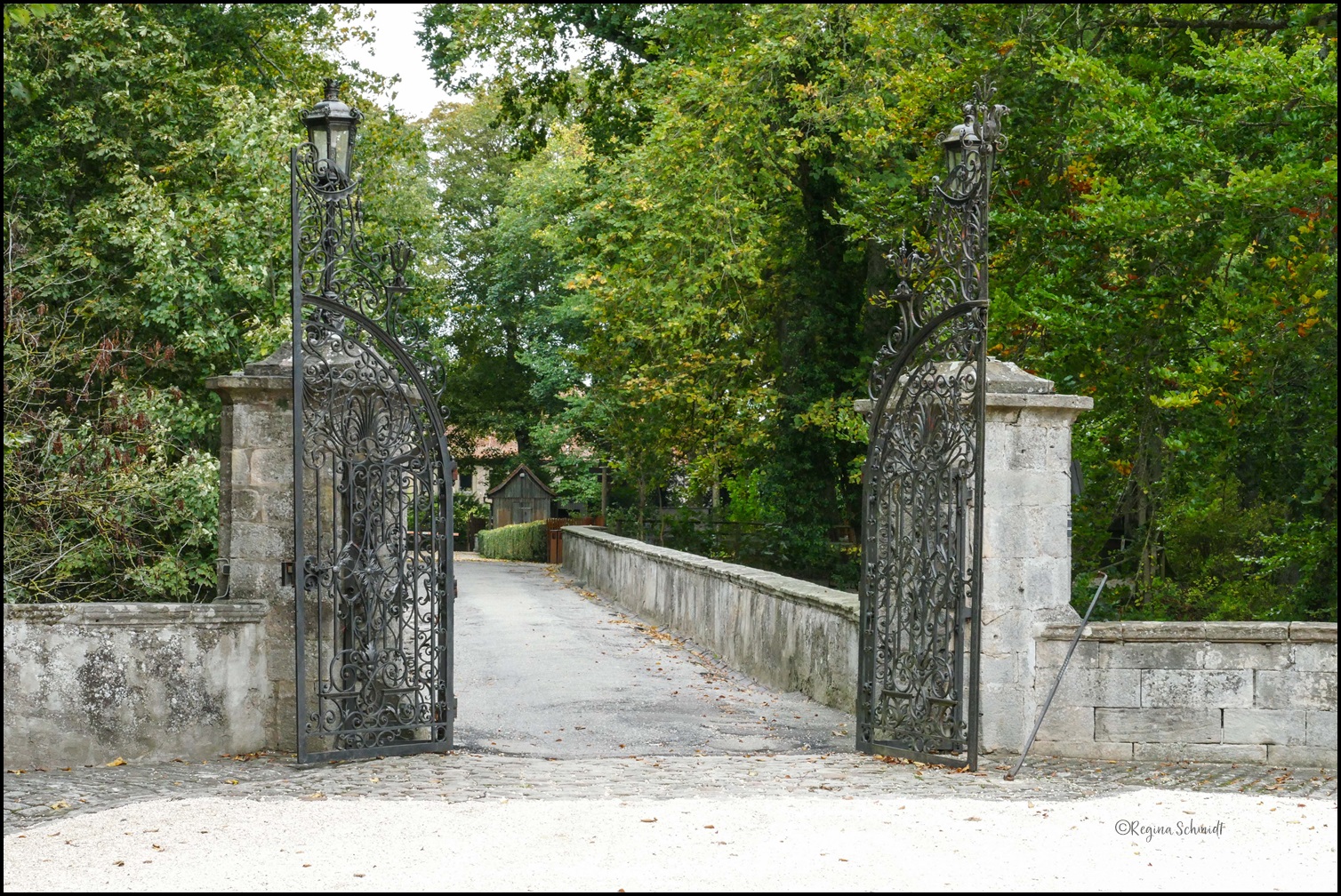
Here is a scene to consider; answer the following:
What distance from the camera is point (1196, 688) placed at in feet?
25.0

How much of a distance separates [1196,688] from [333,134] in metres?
6.00

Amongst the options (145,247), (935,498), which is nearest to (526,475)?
(145,247)

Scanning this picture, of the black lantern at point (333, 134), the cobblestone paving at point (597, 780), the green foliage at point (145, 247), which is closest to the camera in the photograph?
the cobblestone paving at point (597, 780)

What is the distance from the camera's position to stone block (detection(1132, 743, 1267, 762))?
7566 mm

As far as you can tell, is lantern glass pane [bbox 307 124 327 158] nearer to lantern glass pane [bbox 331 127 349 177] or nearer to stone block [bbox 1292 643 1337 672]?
lantern glass pane [bbox 331 127 349 177]

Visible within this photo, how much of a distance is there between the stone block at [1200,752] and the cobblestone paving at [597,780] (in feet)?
0.19

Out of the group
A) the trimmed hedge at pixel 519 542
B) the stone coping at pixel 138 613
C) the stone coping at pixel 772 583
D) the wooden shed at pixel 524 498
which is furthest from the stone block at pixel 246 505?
the wooden shed at pixel 524 498

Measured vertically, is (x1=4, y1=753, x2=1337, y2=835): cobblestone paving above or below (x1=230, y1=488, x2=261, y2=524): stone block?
below

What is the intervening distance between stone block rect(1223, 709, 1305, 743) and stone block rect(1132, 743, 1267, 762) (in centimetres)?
4

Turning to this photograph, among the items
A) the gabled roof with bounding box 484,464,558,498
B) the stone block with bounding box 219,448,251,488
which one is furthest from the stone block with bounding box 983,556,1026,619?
the gabled roof with bounding box 484,464,558,498

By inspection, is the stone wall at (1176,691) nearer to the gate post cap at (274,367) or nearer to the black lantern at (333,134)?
the gate post cap at (274,367)

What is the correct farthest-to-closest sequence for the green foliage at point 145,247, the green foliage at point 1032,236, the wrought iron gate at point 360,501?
the green foliage at point 145,247 < the green foliage at point 1032,236 < the wrought iron gate at point 360,501

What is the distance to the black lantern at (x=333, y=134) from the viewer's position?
25.5 ft

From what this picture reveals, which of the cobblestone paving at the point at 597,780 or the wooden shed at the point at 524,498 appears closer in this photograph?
the cobblestone paving at the point at 597,780
